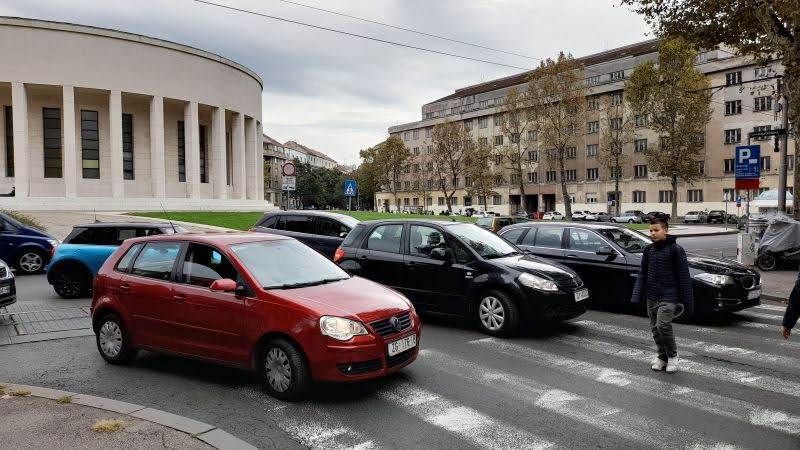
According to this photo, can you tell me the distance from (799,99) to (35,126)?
41262 millimetres

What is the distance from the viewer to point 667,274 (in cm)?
630

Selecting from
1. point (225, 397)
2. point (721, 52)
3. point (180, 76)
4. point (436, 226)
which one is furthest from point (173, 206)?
point (721, 52)

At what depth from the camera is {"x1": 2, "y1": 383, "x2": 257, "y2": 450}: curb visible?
4223 mm

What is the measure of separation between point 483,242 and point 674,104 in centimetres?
5263

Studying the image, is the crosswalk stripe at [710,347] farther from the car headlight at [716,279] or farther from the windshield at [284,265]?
the windshield at [284,265]

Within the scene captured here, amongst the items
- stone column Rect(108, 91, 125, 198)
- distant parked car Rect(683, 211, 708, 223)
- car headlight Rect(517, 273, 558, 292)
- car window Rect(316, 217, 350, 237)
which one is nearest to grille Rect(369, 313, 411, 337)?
car headlight Rect(517, 273, 558, 292)

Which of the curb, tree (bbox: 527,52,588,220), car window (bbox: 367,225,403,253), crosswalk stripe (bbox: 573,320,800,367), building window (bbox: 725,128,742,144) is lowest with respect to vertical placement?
crosswalk stripe (bbox: 573,320,800,367)

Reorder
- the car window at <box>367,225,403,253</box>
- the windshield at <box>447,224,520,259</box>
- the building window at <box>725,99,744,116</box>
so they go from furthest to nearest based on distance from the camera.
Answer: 1. the building window at <box>725,99,744,116</box>
2. the car window at <box>367,225,403,253</box>
3. the windshield at <box>447,224,520,259</box>

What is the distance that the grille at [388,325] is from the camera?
536cm

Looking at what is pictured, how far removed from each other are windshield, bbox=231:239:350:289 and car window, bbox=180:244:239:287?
0.56ft

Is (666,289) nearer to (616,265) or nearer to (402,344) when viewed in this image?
(402,344)

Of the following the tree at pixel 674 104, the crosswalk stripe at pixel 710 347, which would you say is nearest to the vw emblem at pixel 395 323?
the crosswalk stripe at pixel 710 347

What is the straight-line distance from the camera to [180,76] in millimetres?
40094

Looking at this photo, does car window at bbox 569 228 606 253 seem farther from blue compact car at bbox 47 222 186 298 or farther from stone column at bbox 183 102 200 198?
stone column at bbox 183 102 200 198
